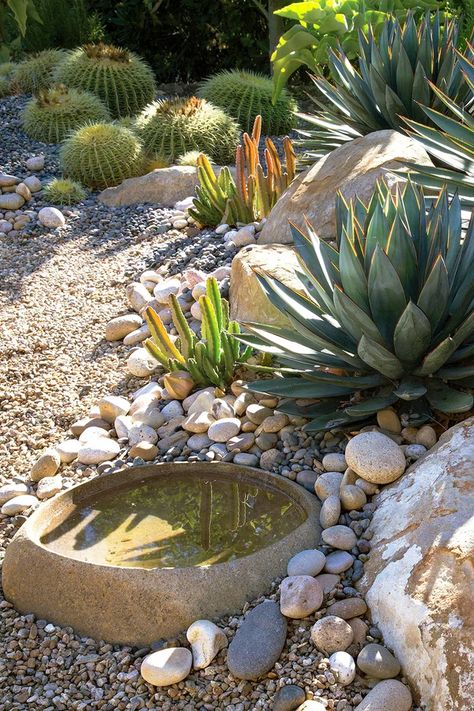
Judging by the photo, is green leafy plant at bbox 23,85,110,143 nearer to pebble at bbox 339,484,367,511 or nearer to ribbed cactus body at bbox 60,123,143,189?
ribbed cactus body at bbox 60,123,143,189

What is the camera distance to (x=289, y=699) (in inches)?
88.7

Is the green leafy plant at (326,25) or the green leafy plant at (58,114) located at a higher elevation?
the green leafy plant at (326,25)

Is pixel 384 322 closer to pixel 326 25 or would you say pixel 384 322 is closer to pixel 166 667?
pixel 166 667

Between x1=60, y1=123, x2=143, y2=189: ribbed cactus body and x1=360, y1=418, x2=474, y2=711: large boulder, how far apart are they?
15.2ft

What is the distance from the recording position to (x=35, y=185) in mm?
6684

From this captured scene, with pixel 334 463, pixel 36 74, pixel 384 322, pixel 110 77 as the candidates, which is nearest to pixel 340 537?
pixel 334 463

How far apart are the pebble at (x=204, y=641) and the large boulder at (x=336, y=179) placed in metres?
2.25

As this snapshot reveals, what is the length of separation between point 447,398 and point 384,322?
323 mm

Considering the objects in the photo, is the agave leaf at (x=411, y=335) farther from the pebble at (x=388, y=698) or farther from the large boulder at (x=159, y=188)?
the large boulder at (x=159, y=188)

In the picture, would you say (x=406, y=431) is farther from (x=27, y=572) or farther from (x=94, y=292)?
(x=94, y=292)

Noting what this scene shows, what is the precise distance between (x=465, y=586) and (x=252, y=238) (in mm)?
3013

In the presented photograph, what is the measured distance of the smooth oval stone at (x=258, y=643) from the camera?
2369mm

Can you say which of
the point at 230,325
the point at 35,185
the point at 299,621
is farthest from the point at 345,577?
the point at 35,185

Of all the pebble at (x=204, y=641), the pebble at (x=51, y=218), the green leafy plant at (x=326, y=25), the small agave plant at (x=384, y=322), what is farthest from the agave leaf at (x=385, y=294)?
the green leafy plant at (x=326, y=25)
